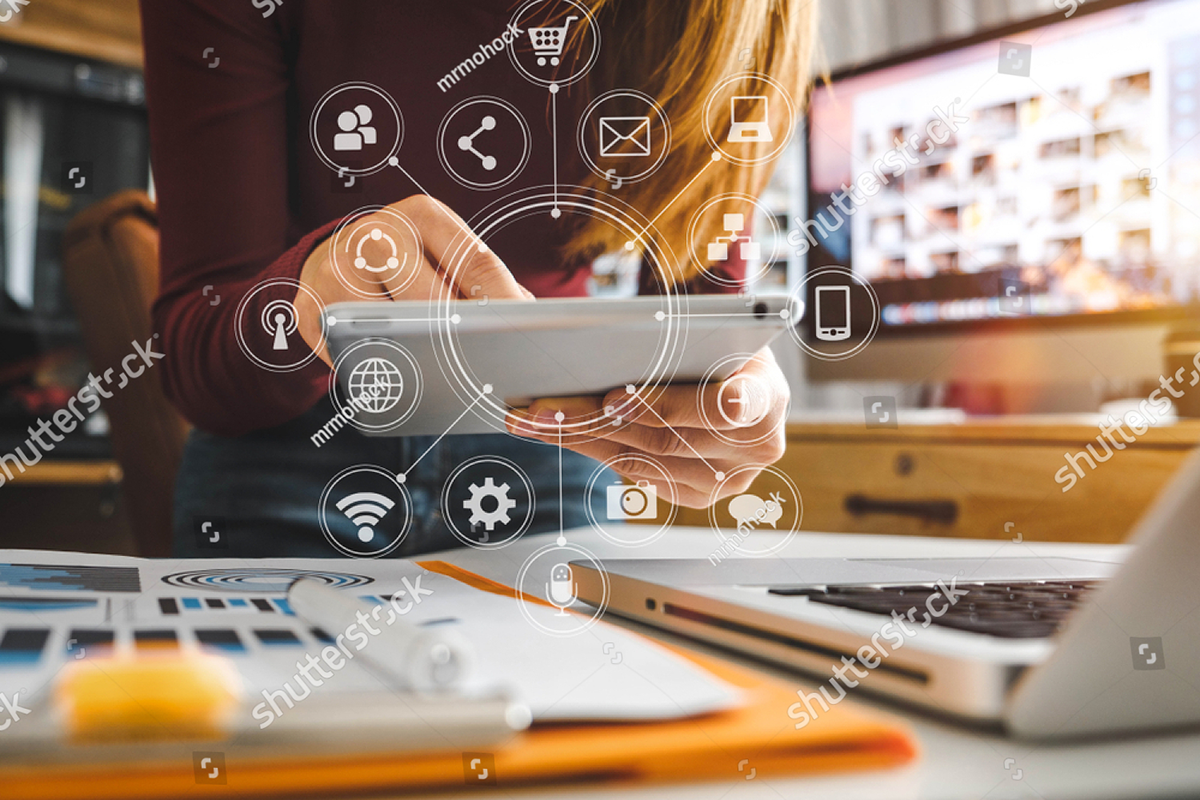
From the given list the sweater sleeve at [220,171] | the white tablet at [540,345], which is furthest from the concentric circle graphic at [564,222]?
the sweater sleeve at [220,171]

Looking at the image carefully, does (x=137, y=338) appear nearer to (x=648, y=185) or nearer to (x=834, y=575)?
(x=648, y=185)

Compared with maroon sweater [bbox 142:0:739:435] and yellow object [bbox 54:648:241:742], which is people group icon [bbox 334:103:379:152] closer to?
maroon sweater [bbox 142:0:739:435]

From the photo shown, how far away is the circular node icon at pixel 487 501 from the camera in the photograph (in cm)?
43

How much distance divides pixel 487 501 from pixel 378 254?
165mm

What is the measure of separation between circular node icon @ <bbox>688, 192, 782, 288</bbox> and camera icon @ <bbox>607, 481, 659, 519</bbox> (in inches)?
4.5

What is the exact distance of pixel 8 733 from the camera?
0.11 m

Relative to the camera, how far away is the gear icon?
0.45 metres

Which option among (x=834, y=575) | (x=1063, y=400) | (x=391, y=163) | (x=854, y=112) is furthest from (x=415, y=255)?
(x=1063, y=400)

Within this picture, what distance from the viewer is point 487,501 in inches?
18.6

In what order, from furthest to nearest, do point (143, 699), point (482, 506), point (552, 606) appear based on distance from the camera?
point (482, 506)
point (552, 606)
point (143, 699)

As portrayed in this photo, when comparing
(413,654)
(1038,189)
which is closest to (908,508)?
(1038,189)

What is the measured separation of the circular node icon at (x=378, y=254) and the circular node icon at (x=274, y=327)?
0.07ft

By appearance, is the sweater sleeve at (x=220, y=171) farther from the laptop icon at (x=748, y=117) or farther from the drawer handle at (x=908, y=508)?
the drawer handle at (x=908, y=508)

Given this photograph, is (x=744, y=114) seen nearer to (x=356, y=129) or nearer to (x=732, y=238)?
(x=732, y=238)
